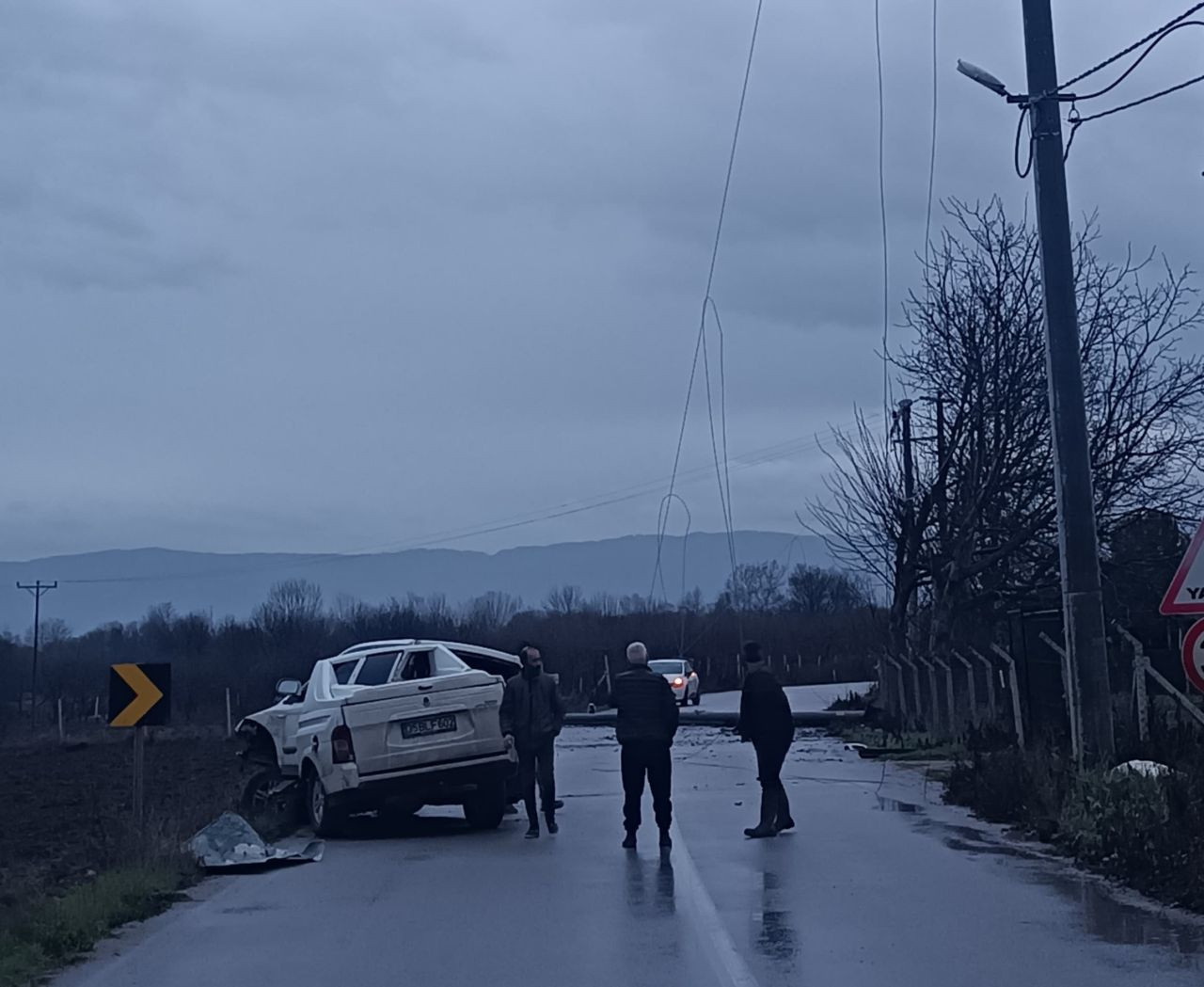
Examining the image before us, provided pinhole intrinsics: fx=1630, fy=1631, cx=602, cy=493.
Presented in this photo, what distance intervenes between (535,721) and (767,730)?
89.5 inches

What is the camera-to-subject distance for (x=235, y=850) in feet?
47.3

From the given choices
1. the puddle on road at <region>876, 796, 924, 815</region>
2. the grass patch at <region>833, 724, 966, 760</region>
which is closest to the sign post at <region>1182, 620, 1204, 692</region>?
the puddle on road at <region>876, 796, 924, 815</region>

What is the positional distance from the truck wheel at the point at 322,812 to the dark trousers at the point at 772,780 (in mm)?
4250

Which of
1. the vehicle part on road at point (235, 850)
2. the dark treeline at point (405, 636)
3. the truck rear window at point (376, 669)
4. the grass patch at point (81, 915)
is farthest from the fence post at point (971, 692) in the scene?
the grass patch at point (81, 915)

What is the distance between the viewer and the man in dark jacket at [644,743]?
14500 mm

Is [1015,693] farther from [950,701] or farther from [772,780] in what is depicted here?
[772,780]

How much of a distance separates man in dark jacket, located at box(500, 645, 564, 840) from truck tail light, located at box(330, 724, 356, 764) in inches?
60.5

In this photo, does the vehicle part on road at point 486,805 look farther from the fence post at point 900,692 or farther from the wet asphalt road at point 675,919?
the fence post at point 900,692

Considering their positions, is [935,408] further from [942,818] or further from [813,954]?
[813,954]

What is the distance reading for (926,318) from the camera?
3325 centimetres

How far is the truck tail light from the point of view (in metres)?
16.0

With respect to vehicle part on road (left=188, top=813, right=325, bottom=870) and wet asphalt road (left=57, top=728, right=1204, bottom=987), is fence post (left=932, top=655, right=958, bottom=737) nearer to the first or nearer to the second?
wet asphalt road (left=57, top=728, right=1204, bottom=987)

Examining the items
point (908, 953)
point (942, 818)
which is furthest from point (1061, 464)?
point (908, 953)

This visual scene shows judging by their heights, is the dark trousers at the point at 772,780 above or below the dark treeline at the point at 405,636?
below
